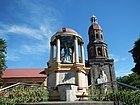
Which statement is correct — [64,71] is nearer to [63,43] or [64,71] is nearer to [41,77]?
[63,43]

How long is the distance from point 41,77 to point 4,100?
36908 mm

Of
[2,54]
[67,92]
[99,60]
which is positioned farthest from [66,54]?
[99,60]

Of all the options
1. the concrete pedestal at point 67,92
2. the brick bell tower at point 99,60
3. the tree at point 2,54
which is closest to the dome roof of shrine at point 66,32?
the concrete pedestal at point 67,92

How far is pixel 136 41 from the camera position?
1411 inches

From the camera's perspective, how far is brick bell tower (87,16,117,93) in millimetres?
45438

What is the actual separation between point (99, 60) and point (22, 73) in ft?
61.4

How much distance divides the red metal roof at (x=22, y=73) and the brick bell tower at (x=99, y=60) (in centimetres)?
1212

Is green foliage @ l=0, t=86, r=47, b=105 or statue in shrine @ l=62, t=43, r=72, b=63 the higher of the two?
statue in shrine @ l=62, t=43, r=72, b=63

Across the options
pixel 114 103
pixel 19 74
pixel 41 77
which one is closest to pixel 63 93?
pixel 114 103

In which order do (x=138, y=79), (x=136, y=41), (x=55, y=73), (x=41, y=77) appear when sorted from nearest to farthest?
(x=55, y=73)
(x=136, y=41)
(x=41, y=77)
(x=138, y=79)

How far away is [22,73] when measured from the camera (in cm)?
4703

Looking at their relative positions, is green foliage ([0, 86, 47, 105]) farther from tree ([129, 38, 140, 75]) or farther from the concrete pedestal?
tree ([129, 38, 140, 75])

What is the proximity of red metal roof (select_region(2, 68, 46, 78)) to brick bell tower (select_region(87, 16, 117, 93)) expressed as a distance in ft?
39.8

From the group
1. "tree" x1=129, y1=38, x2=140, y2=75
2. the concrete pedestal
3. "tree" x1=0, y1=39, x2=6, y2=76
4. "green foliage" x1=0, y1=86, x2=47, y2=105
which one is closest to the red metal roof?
"tree" x1=0, y1=39, x2=6, y2=76
